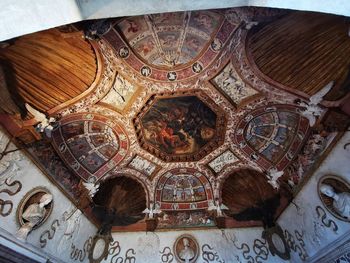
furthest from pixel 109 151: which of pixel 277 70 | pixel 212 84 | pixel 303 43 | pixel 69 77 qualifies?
pixel 303 43

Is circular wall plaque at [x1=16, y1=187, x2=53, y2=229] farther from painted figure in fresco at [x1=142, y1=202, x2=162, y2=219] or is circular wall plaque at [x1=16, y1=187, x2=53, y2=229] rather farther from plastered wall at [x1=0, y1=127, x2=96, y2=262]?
painted figure in fresco at [x1=142, y1=202, x2=162, y2=219]

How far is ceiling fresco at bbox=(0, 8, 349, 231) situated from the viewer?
6.06 meters

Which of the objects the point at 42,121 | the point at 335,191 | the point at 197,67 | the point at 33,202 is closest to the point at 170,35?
the point at 197,67

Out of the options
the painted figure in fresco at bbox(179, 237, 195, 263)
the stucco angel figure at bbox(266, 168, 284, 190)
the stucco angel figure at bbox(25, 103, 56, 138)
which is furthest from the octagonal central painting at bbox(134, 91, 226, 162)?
the painted figure in fresco at bbox(179, 237, 195, 263)

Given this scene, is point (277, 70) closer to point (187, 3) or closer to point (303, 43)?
point (303, 43)

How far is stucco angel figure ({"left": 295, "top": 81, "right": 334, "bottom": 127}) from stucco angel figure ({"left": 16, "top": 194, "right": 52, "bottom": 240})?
7.86 m

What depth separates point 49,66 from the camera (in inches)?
229

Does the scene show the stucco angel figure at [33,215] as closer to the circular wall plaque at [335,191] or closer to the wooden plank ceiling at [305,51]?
the wooden plank ceiling at [305,51]

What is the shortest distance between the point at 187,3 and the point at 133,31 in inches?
168

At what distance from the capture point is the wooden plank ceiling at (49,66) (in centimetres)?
521

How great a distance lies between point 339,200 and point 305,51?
4.20 metres

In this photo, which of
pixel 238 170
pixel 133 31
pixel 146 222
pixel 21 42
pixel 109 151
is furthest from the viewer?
pixel 146 222

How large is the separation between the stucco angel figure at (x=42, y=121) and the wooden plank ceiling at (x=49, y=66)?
0.16 metres

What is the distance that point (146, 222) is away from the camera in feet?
33.3
